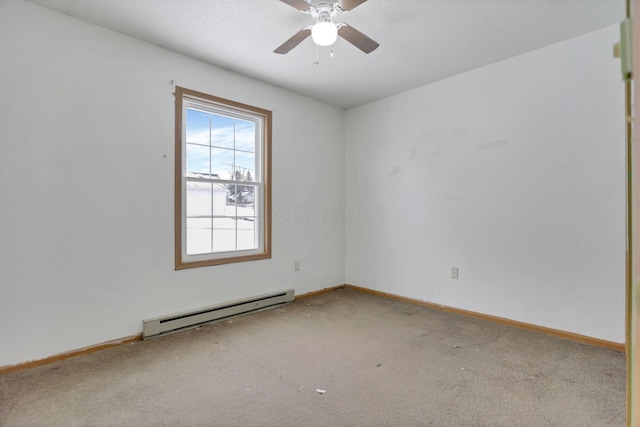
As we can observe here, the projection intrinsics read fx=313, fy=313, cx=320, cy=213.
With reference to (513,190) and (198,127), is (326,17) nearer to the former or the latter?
(198,127)

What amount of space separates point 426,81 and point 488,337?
Answer: 2656 mm

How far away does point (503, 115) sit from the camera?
2988 millimetres

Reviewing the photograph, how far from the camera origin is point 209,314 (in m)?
2.99

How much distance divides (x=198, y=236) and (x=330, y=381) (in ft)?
6.11

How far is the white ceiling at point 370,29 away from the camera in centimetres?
220

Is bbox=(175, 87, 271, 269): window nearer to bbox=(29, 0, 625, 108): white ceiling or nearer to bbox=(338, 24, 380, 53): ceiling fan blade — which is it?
bbox=(29, 0, 625, 108): white ceiling

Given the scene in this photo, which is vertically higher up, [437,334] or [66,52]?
[66,52]

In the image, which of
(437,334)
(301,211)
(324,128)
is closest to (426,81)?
(324,128)

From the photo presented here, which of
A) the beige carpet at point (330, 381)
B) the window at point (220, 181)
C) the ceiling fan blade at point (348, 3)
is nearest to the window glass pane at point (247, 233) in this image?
the window at point (220, 181)

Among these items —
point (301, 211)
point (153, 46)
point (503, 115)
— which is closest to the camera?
point (153, 46)

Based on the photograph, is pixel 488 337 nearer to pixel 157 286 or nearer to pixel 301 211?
pixel 301 211

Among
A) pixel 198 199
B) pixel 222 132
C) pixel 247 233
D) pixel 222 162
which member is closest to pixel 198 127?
pixel 222 132

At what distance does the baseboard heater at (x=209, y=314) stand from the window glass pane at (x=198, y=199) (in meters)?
0.92

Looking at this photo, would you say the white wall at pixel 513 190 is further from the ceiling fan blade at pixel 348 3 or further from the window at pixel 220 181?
the ceiling fan blade at pixel 348 3
